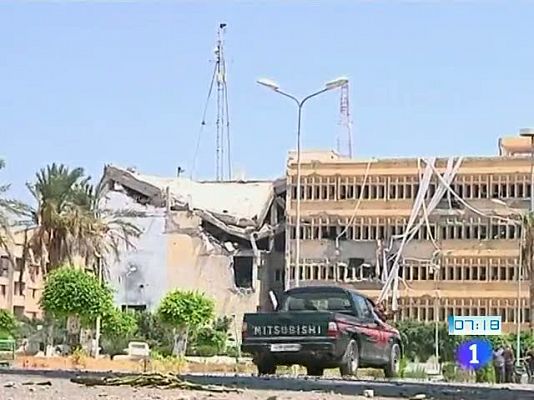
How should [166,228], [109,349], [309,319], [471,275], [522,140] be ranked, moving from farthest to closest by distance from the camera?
[522,140] < [166,228] < [471,275] < [109,349] < [309,319]

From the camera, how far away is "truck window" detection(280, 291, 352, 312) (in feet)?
80.1

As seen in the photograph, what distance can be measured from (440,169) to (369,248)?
25.2ft

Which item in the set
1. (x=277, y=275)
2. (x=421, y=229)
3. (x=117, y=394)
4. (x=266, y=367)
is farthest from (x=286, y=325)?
(x=277, y=275)

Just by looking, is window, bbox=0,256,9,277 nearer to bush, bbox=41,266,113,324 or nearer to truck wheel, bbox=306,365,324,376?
bush, bbox=41,266,113,324

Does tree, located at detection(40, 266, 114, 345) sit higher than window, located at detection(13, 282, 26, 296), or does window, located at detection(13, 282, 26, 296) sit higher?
window, located at detection(13, 282, 26, 296)

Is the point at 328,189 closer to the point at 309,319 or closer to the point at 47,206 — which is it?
the point at 47,206

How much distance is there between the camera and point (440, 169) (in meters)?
103

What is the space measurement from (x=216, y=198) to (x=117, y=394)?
99.7 m

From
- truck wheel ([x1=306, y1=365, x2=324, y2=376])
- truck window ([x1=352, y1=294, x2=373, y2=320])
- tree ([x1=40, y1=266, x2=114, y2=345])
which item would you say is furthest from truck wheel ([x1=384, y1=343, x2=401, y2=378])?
tree ([x1=40, y1=266, x2=114, y2=345])

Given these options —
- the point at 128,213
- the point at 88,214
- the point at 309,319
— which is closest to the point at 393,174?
the point at 128,213

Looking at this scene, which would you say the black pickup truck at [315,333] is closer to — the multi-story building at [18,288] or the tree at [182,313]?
the tree at [182,313]

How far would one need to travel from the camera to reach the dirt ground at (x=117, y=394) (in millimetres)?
13398

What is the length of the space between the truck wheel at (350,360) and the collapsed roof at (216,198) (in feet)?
275

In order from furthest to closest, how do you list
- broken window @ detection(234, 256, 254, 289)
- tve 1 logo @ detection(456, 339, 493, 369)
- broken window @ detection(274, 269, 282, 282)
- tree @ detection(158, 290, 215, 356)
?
broken window @ detection(274, 269, 282, 282)
broken window @ detection(234, 256, 254, 289)
tree @ detection(158, 290, 215, 356)
tve 1 logo @ detection(456, 339, 493, 369)
